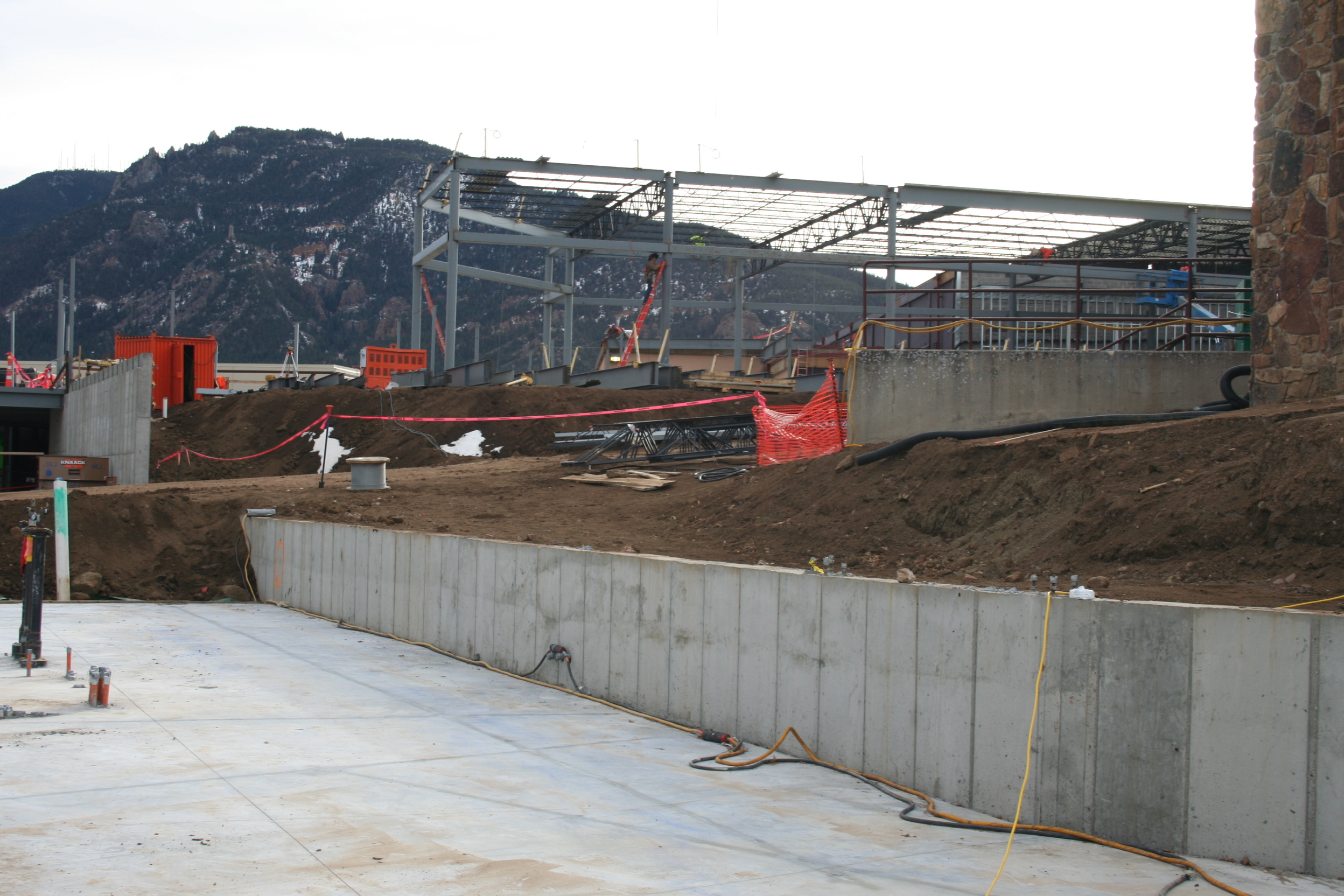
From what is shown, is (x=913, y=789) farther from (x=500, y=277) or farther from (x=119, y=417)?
(x=500, y=277)

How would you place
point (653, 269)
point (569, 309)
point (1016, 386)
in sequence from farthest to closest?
point (569, 309) < point (653, 269) < point (1016, 386)

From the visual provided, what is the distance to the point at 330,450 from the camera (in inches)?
1075

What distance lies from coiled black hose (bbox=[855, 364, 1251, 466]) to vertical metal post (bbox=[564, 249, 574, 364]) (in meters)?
25.4

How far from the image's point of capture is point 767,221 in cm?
3703

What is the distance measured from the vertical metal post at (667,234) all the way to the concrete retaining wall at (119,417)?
1406 centimetres

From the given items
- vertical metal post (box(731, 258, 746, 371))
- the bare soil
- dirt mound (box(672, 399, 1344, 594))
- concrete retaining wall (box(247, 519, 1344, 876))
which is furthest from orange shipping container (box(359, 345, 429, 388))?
concrete retaining wall (box(247, 519, 1344, 876))

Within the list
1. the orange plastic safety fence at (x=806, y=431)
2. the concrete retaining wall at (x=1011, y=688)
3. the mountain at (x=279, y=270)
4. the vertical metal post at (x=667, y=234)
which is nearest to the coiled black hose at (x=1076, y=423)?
the orange plastic safety fence at (x=806, y=431)

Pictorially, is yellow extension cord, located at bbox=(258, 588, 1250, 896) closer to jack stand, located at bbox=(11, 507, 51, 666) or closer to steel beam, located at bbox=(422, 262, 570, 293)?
jack stand, located at bbox=(11, 507, 51, 666)

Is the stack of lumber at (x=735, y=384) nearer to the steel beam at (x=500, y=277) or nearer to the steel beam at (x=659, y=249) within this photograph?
the steel beam at (x=659, y=249)

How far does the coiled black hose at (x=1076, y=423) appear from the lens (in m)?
11.2

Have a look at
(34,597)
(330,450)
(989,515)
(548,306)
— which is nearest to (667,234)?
(548,306)

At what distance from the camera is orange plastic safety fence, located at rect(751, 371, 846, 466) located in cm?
1504

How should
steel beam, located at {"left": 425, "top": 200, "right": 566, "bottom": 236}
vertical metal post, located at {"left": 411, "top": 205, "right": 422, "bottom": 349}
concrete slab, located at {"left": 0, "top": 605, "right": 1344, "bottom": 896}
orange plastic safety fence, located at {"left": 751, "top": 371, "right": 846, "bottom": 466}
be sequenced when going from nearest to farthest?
concrete slab, located at {"left": 0, "top": 605, "right": 1344, "bottom": 896} → orange plastic safety fence, located at {"left": 751, "top": 371, "right": 846, "bottom": 466} → steel beam, located at {"left": 425, "top": 200, "right": 566, "bottom": 236} → vertical metal post, located at {"left": 411, "top": 205, "right": 422, "bottom": 349}

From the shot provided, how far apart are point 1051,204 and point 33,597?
2961 centimetres
